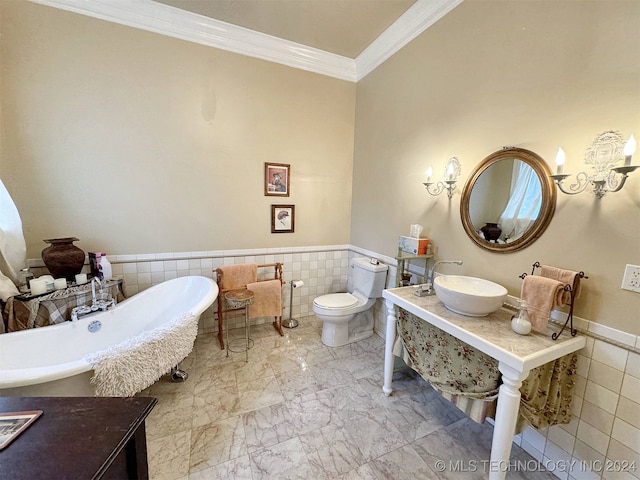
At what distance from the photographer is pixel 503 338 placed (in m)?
1.33

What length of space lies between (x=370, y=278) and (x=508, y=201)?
137cm

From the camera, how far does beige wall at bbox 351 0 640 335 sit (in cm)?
121

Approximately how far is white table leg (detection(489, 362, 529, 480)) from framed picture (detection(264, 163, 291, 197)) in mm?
2427

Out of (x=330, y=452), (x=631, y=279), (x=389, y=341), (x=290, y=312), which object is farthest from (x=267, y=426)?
(x=631, y=279)

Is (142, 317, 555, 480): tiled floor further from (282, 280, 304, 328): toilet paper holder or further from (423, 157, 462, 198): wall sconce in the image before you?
(423, 157, 462, 198): wall sconce

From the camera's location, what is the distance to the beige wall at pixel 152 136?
2072 mm

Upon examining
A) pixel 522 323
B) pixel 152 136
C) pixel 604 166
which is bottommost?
pixel 522 323

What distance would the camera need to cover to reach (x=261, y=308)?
2.74 meters

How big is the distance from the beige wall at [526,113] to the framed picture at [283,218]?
1.11 meters

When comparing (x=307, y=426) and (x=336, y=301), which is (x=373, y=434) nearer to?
(x=307, y=426)

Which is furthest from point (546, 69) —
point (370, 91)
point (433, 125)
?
point (370, 91)

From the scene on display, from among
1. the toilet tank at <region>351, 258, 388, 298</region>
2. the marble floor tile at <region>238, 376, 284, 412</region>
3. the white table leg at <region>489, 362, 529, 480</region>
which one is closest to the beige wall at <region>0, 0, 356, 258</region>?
the toilet tank at <region>351, 258, 388, 298</region>

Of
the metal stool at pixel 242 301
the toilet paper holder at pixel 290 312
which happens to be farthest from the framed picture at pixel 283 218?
the metal stool at pixel 242 301

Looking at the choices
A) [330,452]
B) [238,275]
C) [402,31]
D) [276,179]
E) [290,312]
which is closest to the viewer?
[330,452]
